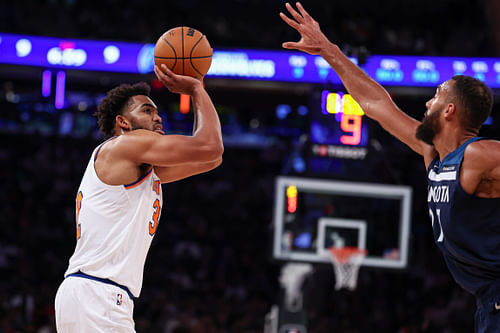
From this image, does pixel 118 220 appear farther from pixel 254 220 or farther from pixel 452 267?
pixel 254 220

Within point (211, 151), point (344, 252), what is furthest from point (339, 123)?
point (211, 151)

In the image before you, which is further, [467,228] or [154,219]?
[154,219]

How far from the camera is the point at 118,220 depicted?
346 centimetres

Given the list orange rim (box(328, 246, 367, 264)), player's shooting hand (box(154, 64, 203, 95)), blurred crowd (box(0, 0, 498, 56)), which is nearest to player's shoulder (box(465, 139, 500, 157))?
player's shooting hand (box(154, 64, 203, 95))

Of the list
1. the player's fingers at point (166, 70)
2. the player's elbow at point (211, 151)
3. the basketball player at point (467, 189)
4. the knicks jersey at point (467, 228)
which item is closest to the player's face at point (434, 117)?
the basketball player at point (467, 189)

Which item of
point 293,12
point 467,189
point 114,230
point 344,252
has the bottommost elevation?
point 344,252

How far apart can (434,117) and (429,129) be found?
0.06 meters

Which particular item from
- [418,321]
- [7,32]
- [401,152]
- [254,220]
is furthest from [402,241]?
[7,32]

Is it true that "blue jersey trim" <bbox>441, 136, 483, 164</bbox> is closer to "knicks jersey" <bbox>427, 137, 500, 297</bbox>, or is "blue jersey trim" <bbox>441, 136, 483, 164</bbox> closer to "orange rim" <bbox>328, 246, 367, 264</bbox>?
"knicks jersey" <bbox>427, 137, 500, 297</bbox>

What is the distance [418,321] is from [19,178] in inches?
367

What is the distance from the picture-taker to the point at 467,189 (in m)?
2.85

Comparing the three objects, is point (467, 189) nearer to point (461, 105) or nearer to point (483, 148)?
point (483, 148)

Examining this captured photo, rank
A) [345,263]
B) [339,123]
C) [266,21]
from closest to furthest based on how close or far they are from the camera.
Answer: [345,263]
[339,123]
[266,21]

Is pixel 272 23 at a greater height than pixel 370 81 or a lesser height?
greater
